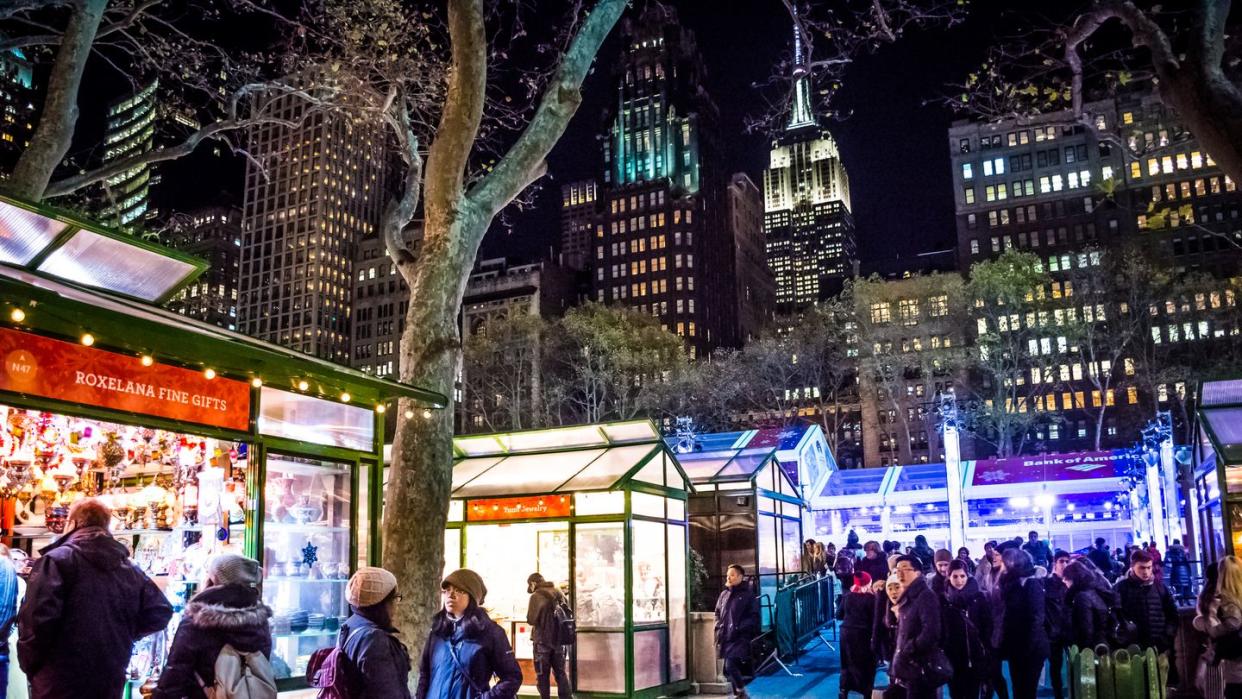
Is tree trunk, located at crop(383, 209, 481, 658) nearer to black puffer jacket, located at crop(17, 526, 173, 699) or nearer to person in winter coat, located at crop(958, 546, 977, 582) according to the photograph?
black puffer jacket, located at crop(17, 526, 173, 699)

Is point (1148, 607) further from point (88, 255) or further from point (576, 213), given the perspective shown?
point (576, 213)

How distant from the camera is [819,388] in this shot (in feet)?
160

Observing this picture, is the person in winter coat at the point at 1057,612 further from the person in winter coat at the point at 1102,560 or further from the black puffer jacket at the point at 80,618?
the black puffer jacket at the point at 80,618

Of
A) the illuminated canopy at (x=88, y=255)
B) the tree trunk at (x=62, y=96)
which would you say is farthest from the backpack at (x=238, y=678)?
the tree trunk at (x=62, y=96)

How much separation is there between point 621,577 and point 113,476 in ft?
19.3

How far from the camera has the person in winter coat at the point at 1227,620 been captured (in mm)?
6559

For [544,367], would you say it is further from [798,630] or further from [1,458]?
[1,458]

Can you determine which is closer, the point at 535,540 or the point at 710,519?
the point at 535,540

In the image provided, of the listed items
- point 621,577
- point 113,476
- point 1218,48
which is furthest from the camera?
point 621,577

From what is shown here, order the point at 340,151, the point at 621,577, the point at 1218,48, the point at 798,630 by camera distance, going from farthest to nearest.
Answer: the point at 340,151
the point at 798,630
the point at 621,577
the point at 1218,48

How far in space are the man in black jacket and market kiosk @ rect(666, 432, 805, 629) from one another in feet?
22.9

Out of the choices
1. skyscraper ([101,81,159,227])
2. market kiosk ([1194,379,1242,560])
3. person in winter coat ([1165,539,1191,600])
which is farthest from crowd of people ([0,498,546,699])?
person in winter coat ([1165,539,1191,600])

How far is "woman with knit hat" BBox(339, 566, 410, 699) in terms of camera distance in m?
4.21

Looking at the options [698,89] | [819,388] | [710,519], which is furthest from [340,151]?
[710,519]
